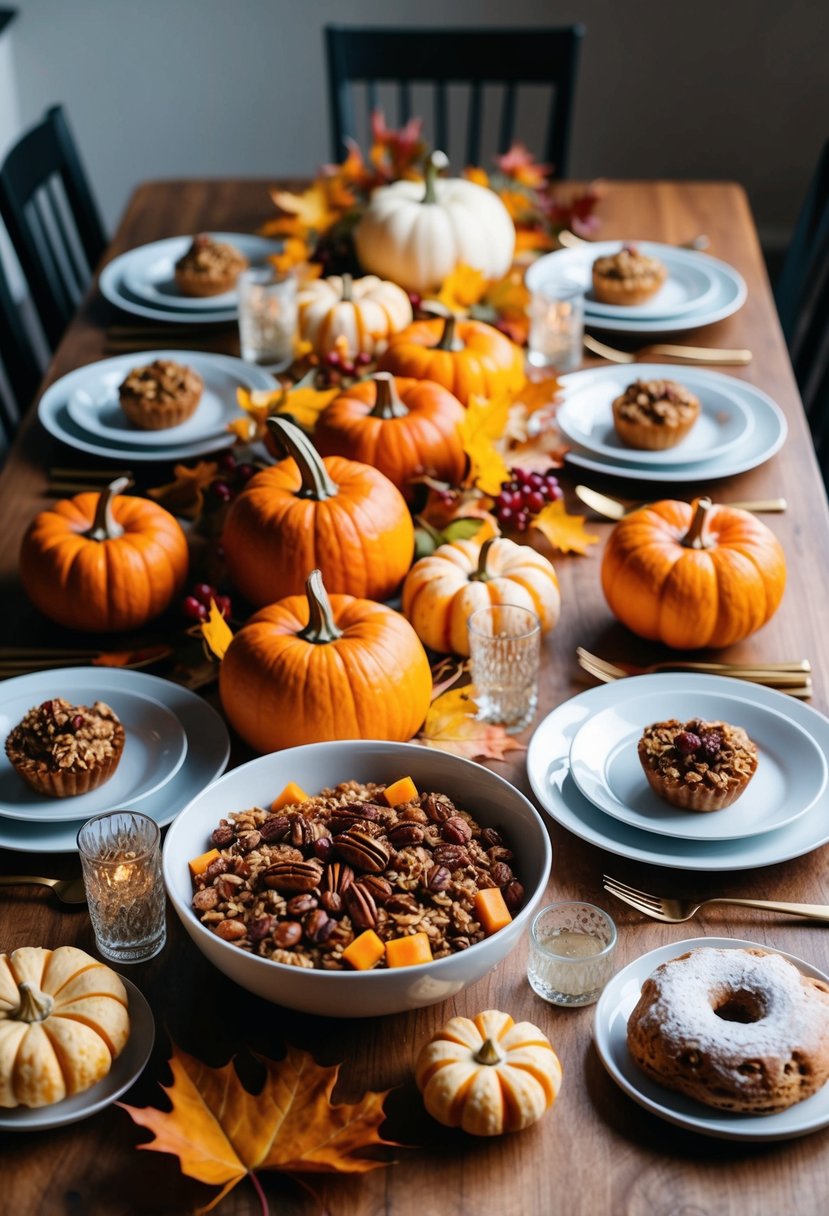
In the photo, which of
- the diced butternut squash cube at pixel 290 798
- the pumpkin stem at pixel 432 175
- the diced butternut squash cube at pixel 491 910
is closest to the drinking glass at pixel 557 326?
the pumpkin stem at pixel 432 175

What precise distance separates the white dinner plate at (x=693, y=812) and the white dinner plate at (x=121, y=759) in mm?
414

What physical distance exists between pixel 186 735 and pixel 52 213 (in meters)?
1.68

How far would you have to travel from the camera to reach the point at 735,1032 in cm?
96

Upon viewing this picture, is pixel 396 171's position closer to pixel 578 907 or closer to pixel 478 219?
pixel 478 219

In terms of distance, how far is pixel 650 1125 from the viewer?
959 mm

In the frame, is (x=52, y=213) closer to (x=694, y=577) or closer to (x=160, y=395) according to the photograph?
(x=160, y=395)

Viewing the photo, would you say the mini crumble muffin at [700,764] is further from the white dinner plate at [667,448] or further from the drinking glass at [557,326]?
the drinking glass at [557,326]

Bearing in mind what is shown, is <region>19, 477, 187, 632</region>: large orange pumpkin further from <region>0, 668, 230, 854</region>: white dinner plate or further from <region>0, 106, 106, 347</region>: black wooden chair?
<region>0, 106, 106, 347</region>: black wooden chair

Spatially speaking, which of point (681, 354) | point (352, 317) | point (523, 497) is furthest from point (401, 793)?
point (681, 354)

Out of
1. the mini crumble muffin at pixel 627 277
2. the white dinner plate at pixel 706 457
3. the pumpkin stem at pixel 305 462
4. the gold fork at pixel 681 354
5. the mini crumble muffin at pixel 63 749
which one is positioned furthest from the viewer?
the mini crumble muffin at pixel 627 277

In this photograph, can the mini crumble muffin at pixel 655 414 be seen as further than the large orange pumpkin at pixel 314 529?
Yes

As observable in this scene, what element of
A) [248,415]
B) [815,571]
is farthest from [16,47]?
[815,571]

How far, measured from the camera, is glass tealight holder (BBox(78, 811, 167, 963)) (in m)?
1.08

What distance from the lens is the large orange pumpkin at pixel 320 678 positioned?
130 centimetres
